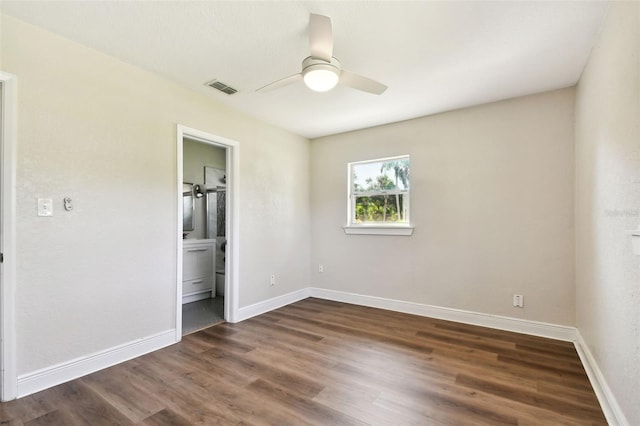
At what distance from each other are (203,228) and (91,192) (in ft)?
8.58

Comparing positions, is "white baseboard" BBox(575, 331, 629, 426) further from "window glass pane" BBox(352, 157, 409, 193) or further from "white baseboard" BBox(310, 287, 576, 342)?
"window glass pane" BBox(352, 157, 409, 193)

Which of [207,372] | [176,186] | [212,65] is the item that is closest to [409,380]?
[207,372]

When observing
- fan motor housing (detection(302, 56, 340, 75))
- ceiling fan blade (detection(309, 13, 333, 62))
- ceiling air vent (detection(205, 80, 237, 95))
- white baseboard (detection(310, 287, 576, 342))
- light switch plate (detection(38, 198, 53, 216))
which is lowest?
white baseboard (detection(310, 287, 576, 342))

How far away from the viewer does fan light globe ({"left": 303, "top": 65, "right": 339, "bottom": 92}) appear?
1.87 meters

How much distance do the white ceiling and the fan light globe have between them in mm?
348

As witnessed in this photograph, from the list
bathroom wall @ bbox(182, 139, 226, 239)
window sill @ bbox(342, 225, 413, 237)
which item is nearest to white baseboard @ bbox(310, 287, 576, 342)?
window sill @ bbox(342, 225, 413, 237)

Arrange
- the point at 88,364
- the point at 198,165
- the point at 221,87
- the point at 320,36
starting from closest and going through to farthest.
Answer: the point at 320,36
the point at 88,364
the point at 221,87
the point at 198,165

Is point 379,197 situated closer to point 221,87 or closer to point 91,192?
point 221,87

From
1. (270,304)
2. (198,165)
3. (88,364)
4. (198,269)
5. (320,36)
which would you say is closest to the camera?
(320,36)

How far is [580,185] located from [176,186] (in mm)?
3664

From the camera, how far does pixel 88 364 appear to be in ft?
7.39

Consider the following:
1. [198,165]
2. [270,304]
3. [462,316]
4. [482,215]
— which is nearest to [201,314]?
[270,304]

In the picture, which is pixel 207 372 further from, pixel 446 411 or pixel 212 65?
pixel 212 65

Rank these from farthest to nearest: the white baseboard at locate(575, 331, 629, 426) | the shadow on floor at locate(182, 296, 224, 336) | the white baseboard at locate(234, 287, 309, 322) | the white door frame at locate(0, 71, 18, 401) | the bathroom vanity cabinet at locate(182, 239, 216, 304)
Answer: the bathroom vanity cabinet at locate(182, 239, 216, 304)
the white baseboard at locate(234, 287, 309, 322)
the shadow on floor at locate(182, 296, 224, 336)
the white door frame at locate(0, 71, 18, 401)
the white baseboard at locate(575, 331, 629, 426)
